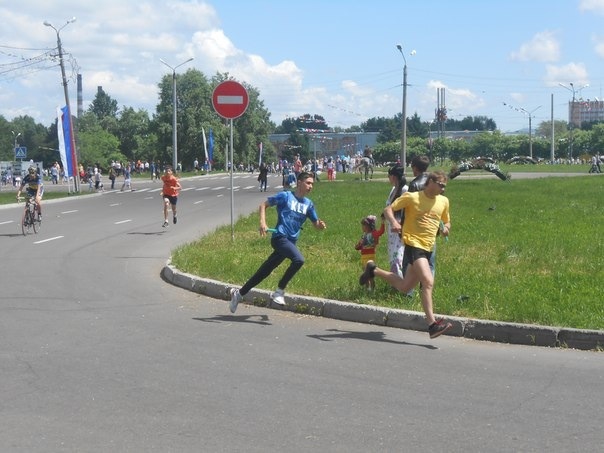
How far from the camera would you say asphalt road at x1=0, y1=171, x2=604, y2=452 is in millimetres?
5289

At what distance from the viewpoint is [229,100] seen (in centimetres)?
1559

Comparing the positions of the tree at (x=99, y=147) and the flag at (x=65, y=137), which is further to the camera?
the tree at (x=99, y=147)

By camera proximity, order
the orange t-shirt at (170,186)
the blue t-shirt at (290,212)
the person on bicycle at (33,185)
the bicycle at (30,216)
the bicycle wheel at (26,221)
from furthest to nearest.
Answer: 1. the orange t-shirt at (170,186)
2. the person on bicycle at (33,185)
3. the bicycle at (30,216)
4. the bicycle wheel at (26,221)
5. the blue t-shirt at (290,212)

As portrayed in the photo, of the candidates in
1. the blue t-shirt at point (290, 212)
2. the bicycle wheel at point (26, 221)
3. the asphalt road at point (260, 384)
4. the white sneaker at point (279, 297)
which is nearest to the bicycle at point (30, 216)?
the bicycle wheel at point (26, 221)

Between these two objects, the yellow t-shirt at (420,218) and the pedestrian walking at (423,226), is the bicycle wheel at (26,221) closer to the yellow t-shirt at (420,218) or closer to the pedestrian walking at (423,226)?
the pedestrian walking at (423,226)

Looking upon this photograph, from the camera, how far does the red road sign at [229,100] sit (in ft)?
51.1


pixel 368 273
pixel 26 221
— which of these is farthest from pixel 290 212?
pixel 26 221

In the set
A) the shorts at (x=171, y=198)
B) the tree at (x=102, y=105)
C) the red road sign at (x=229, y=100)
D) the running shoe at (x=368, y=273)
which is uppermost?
the tree at (x=102, y=105)

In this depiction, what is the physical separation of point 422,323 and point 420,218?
112 centimetres

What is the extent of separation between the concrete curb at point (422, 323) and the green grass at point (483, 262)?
0.82ft

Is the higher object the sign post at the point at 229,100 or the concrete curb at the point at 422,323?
the sign post at the point at 229,100

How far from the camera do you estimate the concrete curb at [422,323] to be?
809 centimetres

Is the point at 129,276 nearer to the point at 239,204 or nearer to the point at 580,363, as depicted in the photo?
the point at 580,363

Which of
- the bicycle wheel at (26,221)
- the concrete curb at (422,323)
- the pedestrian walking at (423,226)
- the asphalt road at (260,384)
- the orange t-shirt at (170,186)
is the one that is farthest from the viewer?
→ the orange t-shirt at (170,186)
